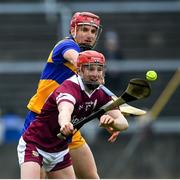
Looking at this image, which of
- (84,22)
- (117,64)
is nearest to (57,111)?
(84,22)

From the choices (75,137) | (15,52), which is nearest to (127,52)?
(15,52)

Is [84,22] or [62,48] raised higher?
[84,22]

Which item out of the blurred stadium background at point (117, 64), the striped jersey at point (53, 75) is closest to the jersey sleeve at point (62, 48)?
the striped jersey at point (53, 75)

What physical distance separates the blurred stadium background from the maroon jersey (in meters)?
6.53

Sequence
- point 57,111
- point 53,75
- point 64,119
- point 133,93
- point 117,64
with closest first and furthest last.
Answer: point 64,119
point 133,93
point 57,111
point 53,75
point 117,64

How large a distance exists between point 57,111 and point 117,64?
8.57 m

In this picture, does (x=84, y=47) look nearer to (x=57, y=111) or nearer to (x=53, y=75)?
(x=53, y=75)

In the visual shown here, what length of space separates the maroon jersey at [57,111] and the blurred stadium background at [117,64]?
6530mm

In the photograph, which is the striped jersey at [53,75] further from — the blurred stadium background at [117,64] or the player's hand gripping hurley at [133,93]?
the blurred stadium background at [117,64]

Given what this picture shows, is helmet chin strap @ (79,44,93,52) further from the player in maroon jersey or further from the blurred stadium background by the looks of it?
the blurred stadium background

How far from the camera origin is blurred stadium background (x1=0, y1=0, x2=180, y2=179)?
49.2ft

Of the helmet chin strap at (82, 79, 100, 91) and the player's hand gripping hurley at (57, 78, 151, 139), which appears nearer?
the player's hand gripping hurley at (57, 78, 151, 139)

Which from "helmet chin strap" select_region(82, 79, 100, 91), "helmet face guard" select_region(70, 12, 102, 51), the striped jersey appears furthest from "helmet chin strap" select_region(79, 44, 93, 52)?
"helmet chin strap" select_region(82, 79, 100, 91)

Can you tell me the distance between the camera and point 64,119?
702cm
